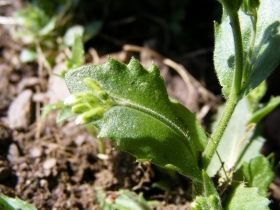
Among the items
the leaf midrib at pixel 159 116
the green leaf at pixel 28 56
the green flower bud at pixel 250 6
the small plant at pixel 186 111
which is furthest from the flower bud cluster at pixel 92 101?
the green leaf at pixel 28 56

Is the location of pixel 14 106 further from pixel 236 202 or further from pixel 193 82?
pixel 236 202

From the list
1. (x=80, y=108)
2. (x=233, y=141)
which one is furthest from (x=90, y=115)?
(x=233, y=141)

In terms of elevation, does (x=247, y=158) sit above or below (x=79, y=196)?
above

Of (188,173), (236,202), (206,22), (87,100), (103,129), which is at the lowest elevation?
(236,202)

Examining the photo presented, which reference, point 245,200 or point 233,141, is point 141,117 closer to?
point 245,200

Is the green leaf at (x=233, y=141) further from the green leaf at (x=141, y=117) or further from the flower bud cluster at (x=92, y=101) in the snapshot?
the flower bud cluster at (x=92, y=101)

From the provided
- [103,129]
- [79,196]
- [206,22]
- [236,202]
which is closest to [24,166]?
[79,196]

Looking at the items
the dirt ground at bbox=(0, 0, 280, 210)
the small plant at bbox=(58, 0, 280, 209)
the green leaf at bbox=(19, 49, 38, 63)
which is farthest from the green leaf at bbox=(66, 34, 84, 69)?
the green leaf at bbox=(19, 49, 38, 63)

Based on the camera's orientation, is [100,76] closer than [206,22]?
Yes

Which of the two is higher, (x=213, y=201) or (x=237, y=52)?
(x=237, y=52)
